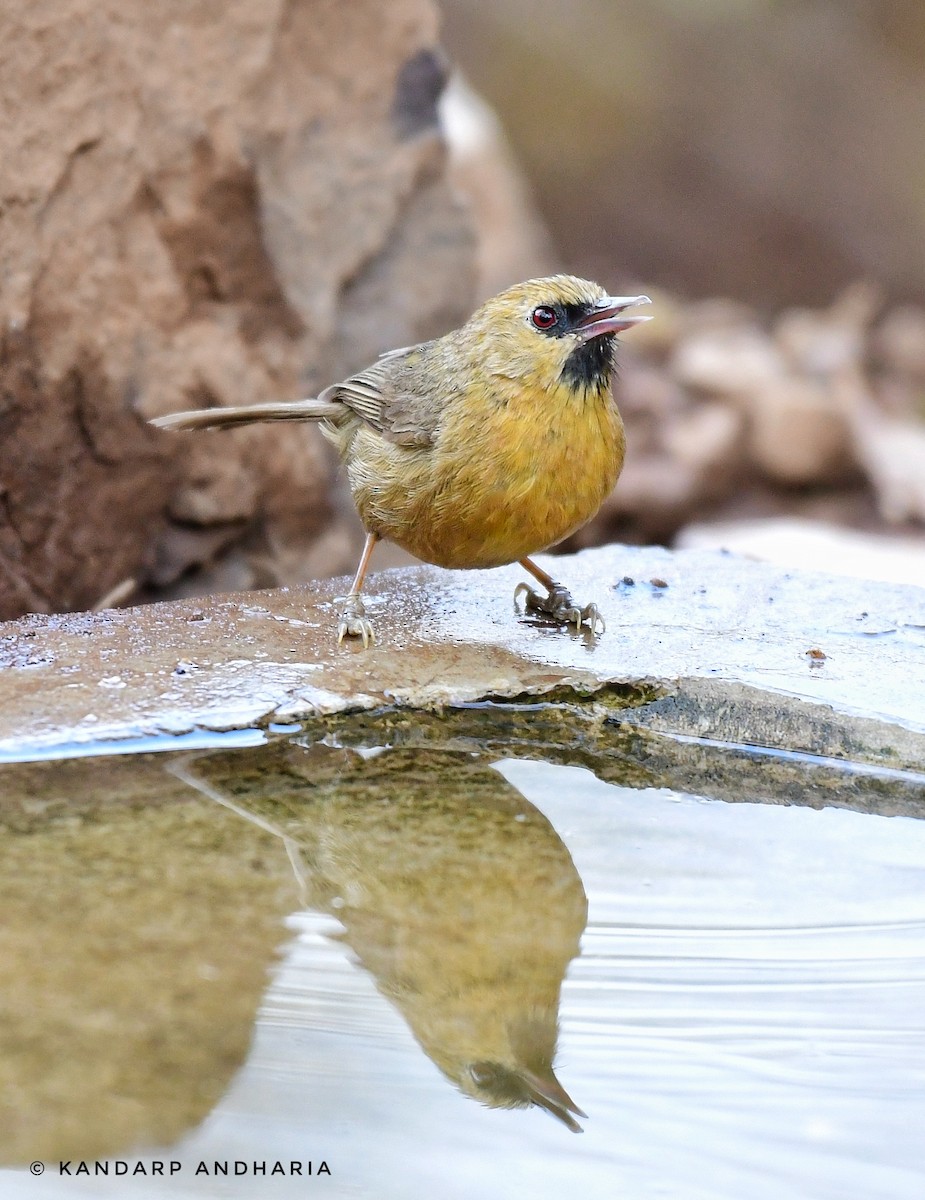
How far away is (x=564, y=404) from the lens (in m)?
4.46

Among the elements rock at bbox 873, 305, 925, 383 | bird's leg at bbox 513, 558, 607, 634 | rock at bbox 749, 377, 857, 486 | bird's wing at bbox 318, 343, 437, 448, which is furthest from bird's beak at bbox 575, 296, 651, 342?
rock at bbox 873, 305, 925, 383

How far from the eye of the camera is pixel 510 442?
4.41 metres

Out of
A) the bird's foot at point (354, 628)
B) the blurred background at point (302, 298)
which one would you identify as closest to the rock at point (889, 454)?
the blurred background at point (302, 298)

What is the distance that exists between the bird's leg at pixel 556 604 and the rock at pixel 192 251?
70.1 inches

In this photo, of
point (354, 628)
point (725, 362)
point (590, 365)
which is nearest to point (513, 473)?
point (590, 365)

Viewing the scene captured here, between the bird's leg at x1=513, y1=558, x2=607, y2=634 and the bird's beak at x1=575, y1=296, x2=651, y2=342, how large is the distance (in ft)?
2.59

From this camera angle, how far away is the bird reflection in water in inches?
109

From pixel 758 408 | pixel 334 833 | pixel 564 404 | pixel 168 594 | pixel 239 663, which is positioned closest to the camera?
pixel 334 833

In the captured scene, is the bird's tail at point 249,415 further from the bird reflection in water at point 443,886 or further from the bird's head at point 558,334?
the bird reflection in water at point 443,886

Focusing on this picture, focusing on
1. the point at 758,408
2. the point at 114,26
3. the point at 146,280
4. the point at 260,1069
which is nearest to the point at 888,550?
the point at 758,408

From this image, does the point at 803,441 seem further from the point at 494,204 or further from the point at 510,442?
the point at 510,442

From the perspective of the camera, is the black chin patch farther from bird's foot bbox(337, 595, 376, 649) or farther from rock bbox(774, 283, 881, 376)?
rock bbox(774, 283, 881, 376)

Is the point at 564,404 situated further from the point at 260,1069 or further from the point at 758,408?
the point at 758,408

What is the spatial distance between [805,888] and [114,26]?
12.9ft
